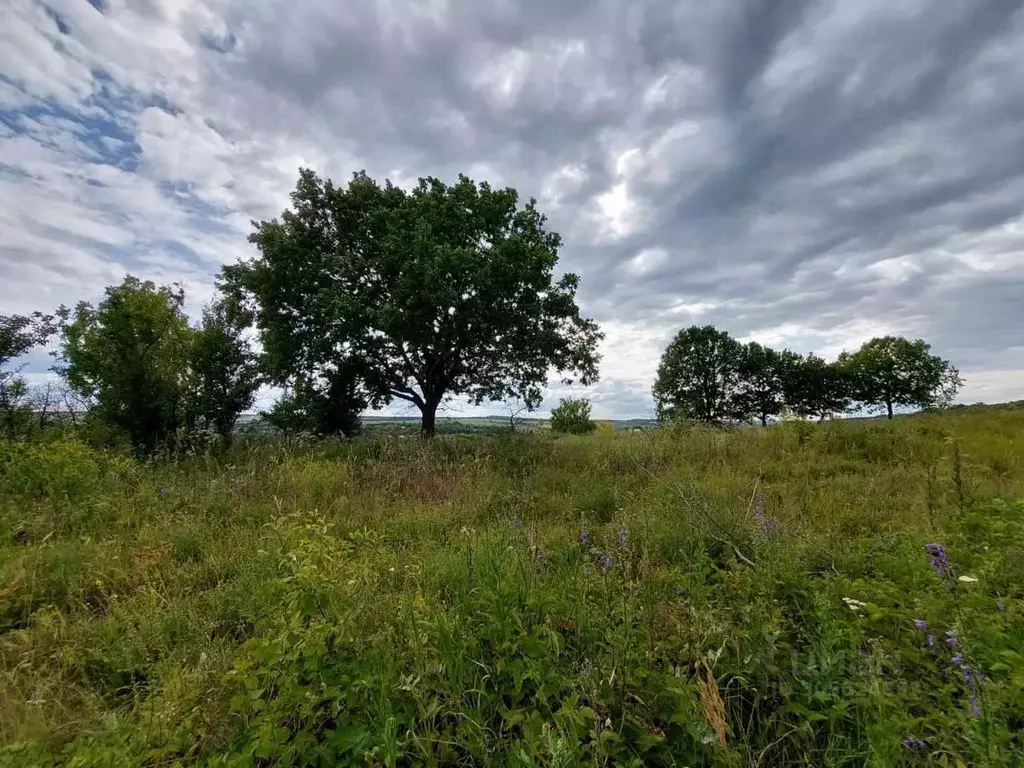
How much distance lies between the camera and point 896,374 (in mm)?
42156

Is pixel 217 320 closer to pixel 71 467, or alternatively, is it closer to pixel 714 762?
pixel 71 467

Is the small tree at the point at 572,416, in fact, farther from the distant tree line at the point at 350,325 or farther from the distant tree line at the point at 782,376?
the distant tree line at the point at 782,376

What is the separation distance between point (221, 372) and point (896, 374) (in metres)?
53.1

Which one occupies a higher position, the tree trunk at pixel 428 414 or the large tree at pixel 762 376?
the large tree at pixel 762 376

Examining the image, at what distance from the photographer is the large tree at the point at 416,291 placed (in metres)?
14.8

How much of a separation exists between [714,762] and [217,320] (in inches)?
711

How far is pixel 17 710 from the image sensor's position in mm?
2289

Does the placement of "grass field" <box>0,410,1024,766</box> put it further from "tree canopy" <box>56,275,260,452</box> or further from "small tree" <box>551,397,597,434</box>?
"small tree" <box>551,397,597,434</box>

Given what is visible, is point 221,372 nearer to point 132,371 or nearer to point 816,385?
point 132,371

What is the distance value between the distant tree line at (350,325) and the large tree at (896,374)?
36.4 meters

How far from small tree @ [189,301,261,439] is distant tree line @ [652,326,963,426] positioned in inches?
1347

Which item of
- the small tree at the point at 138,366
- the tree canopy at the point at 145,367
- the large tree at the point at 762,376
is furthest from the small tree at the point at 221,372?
the large tree at the point at 762,376

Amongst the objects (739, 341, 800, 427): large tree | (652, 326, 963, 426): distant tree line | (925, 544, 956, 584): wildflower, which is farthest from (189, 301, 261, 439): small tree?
(739, 341, 800, 427): large tree

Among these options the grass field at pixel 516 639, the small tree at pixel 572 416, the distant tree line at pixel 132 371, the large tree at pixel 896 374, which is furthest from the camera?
the large tree at pixel 896 374
